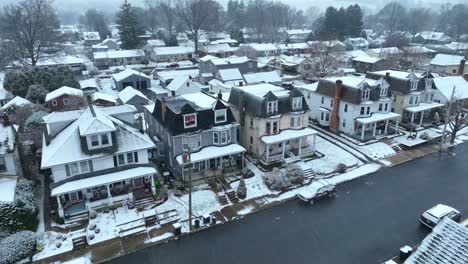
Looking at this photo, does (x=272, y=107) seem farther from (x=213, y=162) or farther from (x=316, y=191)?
(x=316, y=191)

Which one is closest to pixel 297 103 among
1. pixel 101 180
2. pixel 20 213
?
pixel 101 180

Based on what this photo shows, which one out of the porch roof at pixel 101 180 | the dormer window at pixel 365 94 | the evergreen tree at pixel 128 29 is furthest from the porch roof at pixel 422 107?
the evergreen tree at pixel 128 29

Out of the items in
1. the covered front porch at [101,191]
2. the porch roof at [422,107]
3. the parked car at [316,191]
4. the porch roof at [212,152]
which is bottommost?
the parked car at [316,191]

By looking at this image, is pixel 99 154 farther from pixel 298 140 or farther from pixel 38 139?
pixel 298 140

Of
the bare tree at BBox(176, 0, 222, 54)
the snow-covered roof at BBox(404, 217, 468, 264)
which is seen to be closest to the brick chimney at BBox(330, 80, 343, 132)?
the snow-covered roof at BBox(404, 217, 468, 264)

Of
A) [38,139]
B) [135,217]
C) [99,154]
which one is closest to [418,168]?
[135,217]

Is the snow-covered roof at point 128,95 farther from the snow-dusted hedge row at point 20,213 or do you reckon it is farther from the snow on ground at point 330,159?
the snow on ground at point 330,159

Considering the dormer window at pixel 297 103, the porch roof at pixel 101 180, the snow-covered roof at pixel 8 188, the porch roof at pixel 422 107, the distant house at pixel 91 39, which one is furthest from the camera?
the distant house at pixel 91 39
